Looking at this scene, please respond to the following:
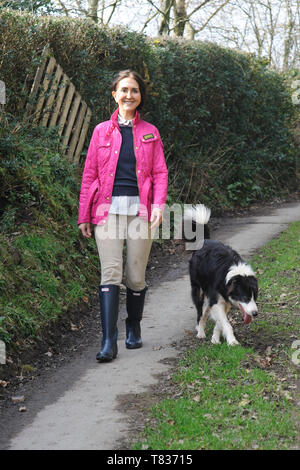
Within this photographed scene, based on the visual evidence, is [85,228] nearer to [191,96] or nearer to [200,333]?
[200,333]

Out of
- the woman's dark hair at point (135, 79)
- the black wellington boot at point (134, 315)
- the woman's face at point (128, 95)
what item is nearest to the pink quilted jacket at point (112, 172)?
the woman's face at point (128, 95)

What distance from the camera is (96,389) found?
15.1 ft

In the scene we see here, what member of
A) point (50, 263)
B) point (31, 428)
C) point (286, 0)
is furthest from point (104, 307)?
point (286, 0)

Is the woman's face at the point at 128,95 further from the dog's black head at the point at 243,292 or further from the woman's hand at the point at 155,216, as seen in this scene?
the dog's black head at the point at 243,292

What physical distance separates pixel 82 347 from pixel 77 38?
507cm

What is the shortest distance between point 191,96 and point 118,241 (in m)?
7.81

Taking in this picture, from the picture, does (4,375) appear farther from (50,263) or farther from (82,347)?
(50,263)

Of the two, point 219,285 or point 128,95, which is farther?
point 219,285

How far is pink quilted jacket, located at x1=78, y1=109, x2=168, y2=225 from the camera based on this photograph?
16.5 ft

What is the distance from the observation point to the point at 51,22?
8.37m

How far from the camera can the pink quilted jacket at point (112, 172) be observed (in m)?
5.03

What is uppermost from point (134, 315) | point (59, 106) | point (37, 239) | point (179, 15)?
point (179, 15)

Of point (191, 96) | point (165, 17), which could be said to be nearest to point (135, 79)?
point (191, 96)

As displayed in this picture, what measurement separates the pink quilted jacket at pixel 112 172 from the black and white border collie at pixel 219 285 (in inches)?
38.3
